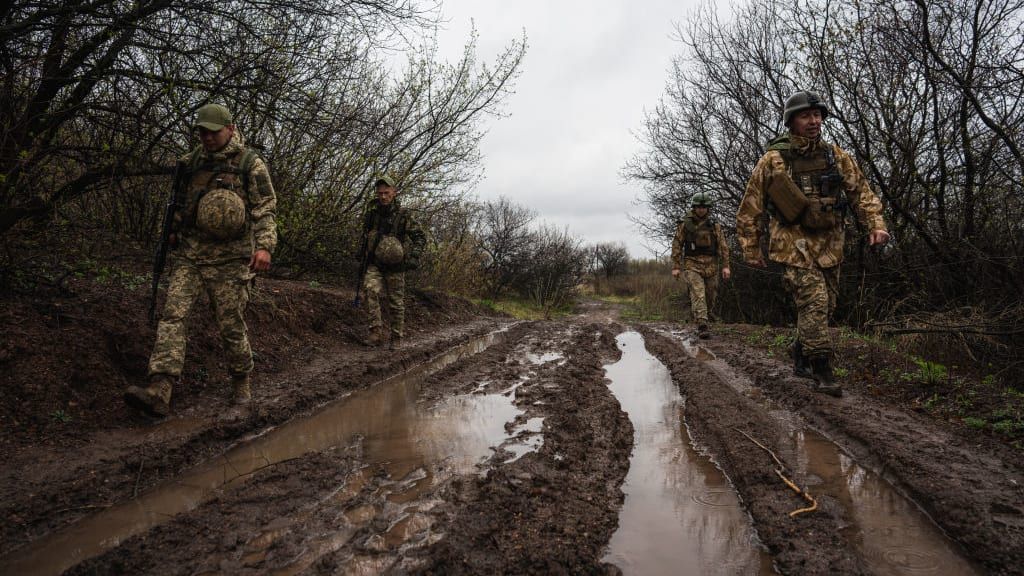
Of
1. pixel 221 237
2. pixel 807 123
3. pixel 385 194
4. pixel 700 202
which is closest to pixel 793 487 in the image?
pixel 807 123

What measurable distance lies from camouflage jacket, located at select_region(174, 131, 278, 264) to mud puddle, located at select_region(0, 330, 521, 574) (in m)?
1.40

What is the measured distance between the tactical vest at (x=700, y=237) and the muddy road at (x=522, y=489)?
16.0 feet

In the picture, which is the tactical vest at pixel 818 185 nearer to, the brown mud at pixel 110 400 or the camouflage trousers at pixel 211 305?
the brown mud at pixel 110 400

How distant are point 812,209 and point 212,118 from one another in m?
4.77

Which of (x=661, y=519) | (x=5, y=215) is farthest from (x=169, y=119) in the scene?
(x=661, y=519)

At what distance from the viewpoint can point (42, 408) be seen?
3.50 meters

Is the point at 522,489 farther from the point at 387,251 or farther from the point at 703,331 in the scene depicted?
the point at 703,331

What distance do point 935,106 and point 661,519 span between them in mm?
8236

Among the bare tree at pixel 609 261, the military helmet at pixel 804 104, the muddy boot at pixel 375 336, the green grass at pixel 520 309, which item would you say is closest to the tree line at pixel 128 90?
the muddy boot at pixel 375 336

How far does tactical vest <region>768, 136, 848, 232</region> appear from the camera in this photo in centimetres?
455

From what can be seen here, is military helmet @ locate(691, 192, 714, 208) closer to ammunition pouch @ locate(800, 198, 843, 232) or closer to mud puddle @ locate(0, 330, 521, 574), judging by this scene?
ammunition pouch @ locate(800, 198, 843, 232)

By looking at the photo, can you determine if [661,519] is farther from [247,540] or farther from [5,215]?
[5,215]

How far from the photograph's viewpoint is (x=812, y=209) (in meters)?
4.55

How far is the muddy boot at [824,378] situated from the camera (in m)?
4.33
